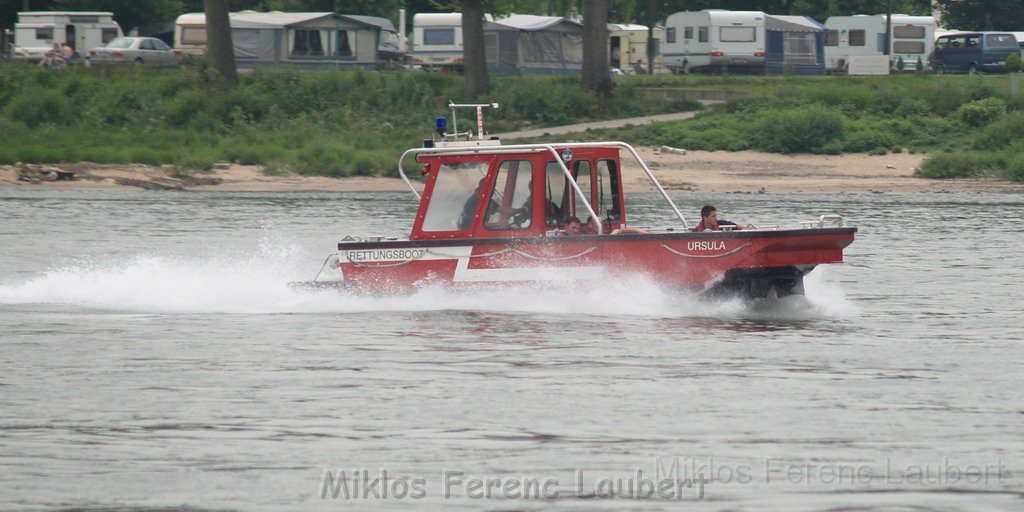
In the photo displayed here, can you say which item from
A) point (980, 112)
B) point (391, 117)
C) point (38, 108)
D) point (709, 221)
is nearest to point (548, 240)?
point (709, 221)

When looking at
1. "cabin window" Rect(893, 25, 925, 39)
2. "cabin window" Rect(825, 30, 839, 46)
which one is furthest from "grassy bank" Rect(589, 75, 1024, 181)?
"cabin window" Rect(825, 30, 839, 46)

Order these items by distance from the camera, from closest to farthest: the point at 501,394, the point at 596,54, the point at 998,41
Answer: the point at 501,394 < the point at 596,54 < the point at 998,41

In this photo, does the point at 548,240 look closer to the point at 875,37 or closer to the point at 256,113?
the point at 256,113

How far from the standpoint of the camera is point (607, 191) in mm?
16438

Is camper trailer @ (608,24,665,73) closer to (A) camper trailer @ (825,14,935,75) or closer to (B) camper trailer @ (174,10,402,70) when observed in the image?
(A) camper trailer @ (825,14,935,75)

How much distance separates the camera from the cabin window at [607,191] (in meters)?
16.4

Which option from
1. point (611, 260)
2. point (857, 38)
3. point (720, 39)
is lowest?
point (611, 260)

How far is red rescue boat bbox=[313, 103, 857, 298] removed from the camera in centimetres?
1526

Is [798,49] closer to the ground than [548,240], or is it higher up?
higher up

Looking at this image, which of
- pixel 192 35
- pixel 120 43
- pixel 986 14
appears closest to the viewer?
pixel 120 43

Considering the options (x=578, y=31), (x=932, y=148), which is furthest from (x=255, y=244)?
(x=578, y=31)

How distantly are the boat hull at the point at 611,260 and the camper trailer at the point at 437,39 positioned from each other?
44479 millimetres

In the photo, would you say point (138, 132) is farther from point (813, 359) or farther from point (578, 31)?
point (813, 359)

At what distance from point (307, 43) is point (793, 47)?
62.0 feet
